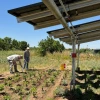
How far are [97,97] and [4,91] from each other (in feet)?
10.7

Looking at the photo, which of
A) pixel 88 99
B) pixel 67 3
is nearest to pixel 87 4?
pixel 67 3

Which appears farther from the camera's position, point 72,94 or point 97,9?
point 72,94

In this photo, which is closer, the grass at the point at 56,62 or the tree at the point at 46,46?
the grass at the point at 56,62

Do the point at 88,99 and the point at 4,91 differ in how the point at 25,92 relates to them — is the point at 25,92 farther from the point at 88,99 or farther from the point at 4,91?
the point at 88,99

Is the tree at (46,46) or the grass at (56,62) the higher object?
the tree at (46,46)

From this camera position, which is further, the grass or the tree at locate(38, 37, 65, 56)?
the tree at locate(38, 37, 65, 56)

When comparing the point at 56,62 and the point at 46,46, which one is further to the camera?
the point at 46,46

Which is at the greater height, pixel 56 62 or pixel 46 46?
pixel 46 46

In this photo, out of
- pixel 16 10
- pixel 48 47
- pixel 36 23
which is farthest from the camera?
pixel 48 47

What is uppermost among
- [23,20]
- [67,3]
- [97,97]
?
[67,3]

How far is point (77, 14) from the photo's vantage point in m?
6.48

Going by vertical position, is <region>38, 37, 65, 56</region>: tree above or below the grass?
above

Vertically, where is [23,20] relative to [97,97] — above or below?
above

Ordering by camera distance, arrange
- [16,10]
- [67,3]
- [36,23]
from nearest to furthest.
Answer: [16,10]
[67,3]
[36,23]
